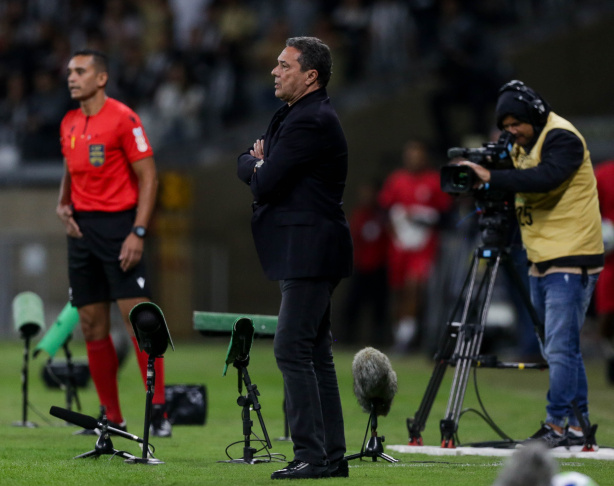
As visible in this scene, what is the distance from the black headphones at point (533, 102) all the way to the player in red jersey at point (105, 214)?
2.43 m

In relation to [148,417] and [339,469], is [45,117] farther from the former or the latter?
[339,469]

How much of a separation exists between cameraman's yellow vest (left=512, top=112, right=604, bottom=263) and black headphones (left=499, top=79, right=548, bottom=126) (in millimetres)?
72

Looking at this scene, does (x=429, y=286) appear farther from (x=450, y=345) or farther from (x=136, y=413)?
(x=450, y=345)

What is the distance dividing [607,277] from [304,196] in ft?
24.1

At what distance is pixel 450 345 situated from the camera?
8219mm

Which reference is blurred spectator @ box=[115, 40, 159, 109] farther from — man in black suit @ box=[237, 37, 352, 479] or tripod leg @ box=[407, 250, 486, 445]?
man in black suit @ box=[237, 37, 352, 479]

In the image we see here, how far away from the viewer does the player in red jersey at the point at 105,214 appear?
8.52 m

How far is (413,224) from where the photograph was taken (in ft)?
54.3

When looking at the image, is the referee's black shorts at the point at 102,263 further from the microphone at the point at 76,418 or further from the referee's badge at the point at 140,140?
the microphone at the point at 76,418

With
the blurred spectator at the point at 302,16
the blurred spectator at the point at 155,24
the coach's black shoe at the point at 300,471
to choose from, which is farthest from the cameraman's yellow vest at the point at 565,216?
the blurred spectator at the point at 155,24

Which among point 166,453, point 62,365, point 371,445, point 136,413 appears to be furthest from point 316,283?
point 62,365

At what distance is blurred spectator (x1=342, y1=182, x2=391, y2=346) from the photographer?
1797 centimetres

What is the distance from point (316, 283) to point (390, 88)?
1330cm

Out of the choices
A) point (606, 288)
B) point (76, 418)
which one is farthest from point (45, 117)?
point (76, 418)
